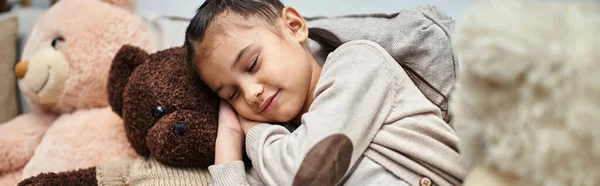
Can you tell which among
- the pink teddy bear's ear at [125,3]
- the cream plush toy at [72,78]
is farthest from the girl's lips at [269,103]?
the pink teddy bear's ear at [125,3]

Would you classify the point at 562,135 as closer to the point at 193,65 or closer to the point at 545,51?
the point at 545,51

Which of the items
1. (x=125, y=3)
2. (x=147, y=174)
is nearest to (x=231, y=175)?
(x=147, y=174)

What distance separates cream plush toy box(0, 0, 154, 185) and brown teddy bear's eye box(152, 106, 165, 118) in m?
0.24

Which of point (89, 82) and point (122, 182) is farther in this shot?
point (89, 82)

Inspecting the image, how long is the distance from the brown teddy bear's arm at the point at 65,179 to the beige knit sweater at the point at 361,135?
1.05 ft

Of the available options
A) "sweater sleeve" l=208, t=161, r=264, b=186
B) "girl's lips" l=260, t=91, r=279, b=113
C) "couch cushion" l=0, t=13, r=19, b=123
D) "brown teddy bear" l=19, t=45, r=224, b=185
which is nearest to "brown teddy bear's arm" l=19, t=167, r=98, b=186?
"brown teddy bear" l=19, t=45, r=224, b=185

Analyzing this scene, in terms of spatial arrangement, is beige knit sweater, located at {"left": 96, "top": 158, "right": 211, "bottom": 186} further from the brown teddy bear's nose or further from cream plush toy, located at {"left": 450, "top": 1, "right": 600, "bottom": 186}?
cream plush toy, located at {"left": 450, "top": 1, "right": 600, "bottom": 186}

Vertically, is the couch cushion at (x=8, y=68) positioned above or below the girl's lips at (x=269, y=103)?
below

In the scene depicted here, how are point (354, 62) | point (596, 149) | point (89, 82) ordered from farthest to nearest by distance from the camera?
point (89, 82)
point (354, 62)
point (596, 149)

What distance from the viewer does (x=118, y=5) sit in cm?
139

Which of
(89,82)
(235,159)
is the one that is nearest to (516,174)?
(235,159)

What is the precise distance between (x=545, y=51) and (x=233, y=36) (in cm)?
60

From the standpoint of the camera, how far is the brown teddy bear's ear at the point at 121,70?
1.12 metres

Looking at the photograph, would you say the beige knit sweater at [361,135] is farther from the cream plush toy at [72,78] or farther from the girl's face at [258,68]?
the cream plush toy at [72,78]
